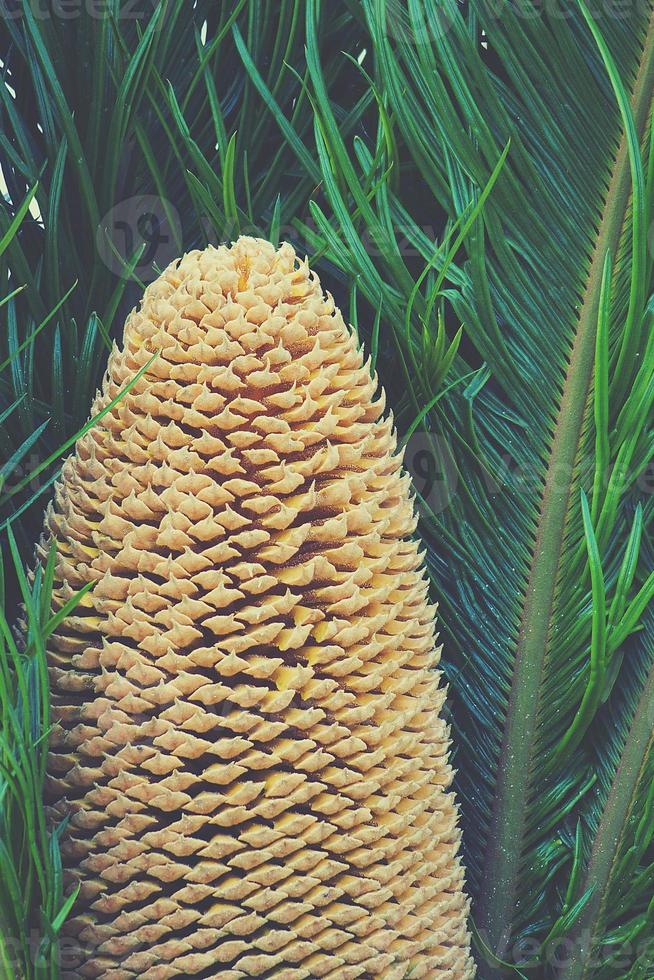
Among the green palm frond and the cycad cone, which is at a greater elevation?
the green palm frond

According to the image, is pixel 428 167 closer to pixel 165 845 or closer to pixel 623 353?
pixel 623 353

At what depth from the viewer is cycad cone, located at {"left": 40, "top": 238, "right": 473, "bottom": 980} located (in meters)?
0.38

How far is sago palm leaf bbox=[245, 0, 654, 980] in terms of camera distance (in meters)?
0.53

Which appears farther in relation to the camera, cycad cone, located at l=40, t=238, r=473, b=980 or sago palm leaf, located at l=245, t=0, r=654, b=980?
sago palm leaf, located at l=245, t=0, r=654, b=980

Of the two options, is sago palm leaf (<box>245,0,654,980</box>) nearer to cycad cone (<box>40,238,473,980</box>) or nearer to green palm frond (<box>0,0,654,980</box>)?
green palm frond (<box>0,0,654,980</box>)

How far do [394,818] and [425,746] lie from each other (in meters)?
0.03

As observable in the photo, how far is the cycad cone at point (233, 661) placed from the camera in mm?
383

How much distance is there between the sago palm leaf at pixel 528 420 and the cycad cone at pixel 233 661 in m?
0.14

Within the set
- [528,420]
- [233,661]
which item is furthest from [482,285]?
[233,661]

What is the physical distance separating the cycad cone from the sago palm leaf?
139mm

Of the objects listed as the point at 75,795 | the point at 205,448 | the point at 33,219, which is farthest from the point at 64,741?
the point at 33,219

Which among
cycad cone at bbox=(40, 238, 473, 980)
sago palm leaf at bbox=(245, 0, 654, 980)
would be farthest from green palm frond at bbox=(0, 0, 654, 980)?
cycad cone at bbox=(40, 238, 473, 980)

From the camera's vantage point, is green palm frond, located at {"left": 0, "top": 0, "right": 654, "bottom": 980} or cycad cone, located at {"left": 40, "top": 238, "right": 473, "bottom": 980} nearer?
cycad cone, located at {"left": 40, "top": 238, "right": 473, "bottom": 980}

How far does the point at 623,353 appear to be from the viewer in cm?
52
